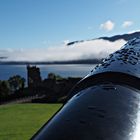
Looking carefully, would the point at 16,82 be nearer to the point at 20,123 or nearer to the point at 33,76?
the point at 33,76

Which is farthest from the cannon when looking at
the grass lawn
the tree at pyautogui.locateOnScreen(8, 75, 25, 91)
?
the tree at pyautogui.locateOnScreen(8, 75, 25, 91)

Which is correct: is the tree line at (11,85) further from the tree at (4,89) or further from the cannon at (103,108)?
the cannon at (103,108)

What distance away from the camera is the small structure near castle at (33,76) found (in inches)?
2108

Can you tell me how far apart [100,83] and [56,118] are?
433 mm

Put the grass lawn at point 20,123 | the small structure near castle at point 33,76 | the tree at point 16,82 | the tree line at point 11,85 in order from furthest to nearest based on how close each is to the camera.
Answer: the tree at point 16,82
the small structure near castle at point 33,76
the tree line at point 11,85
the grass lawn at point 20,123

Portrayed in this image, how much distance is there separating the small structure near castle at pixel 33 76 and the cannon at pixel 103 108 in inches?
1980

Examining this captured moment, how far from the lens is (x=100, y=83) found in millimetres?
2596

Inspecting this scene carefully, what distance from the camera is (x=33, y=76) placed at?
58.4 metres

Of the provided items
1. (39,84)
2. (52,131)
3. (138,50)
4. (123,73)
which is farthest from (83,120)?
(39,84)

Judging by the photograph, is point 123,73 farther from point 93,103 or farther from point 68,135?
point 68,135

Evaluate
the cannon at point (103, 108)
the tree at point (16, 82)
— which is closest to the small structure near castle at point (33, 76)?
the tree at point (16, 82)

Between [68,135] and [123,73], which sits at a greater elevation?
[123,73]

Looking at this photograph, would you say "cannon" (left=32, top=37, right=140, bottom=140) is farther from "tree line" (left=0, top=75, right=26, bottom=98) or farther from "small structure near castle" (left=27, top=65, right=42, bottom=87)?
"small structure near castle" (left=27, top=65, right=42, bottom=87)

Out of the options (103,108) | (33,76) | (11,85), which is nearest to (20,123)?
(103,108)
